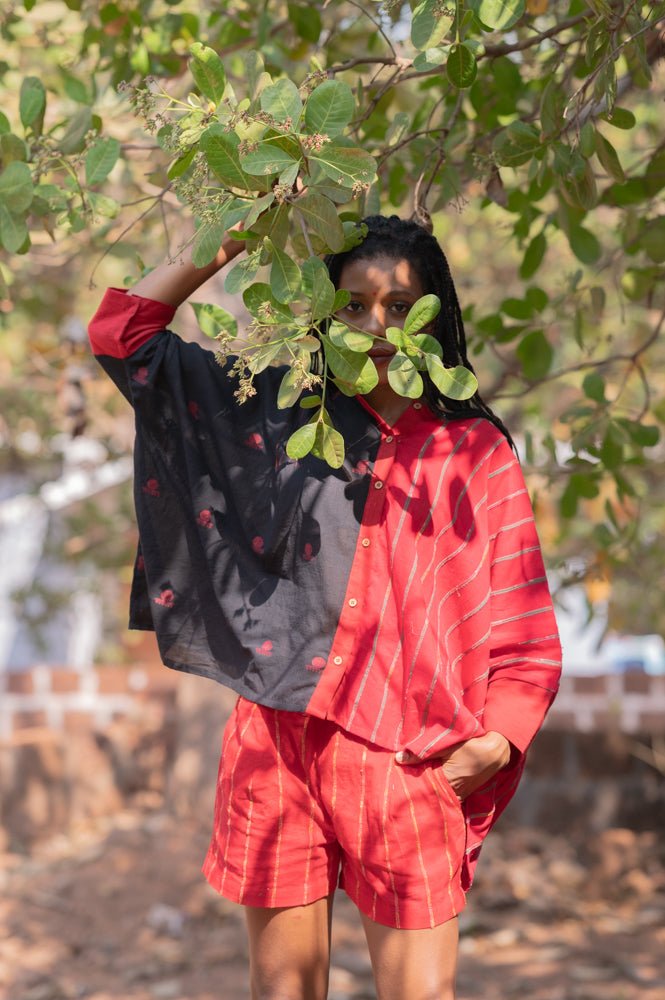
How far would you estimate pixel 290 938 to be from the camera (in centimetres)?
209

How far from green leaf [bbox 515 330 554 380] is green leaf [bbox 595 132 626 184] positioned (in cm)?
80

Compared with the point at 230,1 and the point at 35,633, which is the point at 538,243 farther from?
the point at 35,633

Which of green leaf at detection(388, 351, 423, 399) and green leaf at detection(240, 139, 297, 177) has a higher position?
green leaf at detection(240, 139, 297, 177)

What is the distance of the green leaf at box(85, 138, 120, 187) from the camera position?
7.09ft

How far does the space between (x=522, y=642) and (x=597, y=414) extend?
40.3 inches

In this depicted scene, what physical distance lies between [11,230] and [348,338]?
0.71 m

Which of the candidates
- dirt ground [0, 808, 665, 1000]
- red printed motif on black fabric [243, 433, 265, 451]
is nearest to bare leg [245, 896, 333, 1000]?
red printed motif on black fabric [243, 433, 265, 451]

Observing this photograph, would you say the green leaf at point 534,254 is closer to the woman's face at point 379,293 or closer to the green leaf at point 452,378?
the woman's face at point 379,293

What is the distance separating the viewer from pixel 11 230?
2082mm

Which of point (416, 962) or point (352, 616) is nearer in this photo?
point (416, 962)

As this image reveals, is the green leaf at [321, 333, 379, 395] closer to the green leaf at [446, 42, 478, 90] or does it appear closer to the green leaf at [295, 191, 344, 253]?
the green leaf at [295, 191, 344, 253]

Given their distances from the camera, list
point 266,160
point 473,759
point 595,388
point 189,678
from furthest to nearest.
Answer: point 189,678, point 595,388, point 473,759, point 266,160

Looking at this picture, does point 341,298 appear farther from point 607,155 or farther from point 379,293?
point 607,155

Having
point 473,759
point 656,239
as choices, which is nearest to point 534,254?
point 656,239
